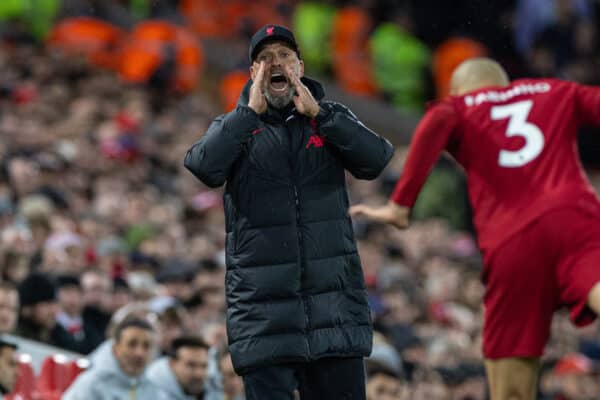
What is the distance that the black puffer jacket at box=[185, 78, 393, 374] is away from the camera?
20.3 feet

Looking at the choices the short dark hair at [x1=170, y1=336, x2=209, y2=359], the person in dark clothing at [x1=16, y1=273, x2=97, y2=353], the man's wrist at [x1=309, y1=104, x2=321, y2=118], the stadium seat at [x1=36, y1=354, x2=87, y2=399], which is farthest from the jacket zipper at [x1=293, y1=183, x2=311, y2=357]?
the person in dark clothing at [x1=16, y1=273, x2=97, y2=353]

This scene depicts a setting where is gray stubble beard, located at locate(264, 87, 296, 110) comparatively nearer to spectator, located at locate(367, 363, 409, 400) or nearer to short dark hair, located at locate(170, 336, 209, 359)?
short dark hair, located at locate(170, 336, 209, 359)

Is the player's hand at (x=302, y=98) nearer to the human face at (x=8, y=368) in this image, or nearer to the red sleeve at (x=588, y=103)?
the red sleeve at (x=588, y=103)

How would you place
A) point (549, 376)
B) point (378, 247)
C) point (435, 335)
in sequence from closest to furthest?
1. point (549, 376)
2. point (435, 335)
3. point (378, 247)

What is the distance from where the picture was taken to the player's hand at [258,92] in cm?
625

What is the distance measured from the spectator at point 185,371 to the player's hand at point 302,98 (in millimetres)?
3382

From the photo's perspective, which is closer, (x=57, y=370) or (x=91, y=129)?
(x=57, y=370)

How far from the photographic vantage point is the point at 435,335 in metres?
13.8

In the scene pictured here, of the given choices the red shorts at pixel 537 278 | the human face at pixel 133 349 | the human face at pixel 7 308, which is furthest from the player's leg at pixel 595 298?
the human face at pixel 7 308

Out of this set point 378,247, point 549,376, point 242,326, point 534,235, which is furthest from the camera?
point 378,247

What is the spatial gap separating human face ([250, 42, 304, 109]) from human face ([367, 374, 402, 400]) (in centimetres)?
387

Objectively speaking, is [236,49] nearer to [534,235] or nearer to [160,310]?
[160,310]

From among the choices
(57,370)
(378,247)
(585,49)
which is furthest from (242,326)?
(585,49)

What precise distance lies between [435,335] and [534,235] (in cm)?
650
